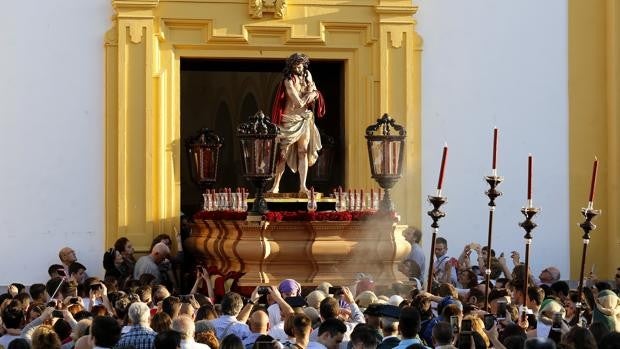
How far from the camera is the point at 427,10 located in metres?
18.3

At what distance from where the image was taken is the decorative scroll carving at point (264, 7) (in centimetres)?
1789

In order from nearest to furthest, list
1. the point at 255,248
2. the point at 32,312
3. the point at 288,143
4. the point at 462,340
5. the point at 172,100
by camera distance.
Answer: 1. the point at 462,340
2. the point at 32,312
3. the point at 255,248
4. the point at 288,143
5. the point at 172,100

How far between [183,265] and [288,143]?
1.92 m

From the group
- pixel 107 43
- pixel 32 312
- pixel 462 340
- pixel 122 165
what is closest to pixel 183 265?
pixel 122 165

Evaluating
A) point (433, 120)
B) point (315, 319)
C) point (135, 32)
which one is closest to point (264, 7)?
point (135, 32)

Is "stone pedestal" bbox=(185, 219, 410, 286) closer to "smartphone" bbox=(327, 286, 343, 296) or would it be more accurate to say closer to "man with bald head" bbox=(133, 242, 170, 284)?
"smartphone" bbox=(327, 286, 343, 296)

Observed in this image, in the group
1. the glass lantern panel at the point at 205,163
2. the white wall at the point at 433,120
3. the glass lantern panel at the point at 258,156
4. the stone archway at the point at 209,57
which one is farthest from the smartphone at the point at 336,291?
the glass lantern panel at the point at 205,163

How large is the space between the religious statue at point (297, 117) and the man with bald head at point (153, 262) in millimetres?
1418

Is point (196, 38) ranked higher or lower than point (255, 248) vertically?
higher

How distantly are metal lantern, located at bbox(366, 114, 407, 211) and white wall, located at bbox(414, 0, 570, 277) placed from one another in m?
1.87

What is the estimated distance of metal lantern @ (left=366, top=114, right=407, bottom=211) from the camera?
16234mm

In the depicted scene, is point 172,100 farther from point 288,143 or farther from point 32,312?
point 32,312

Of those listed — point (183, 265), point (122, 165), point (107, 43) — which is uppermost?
point (107, 43)

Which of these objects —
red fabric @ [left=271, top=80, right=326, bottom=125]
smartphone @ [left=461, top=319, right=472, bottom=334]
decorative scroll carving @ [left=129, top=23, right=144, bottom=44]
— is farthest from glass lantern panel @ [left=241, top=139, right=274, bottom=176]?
smartphone @ [left=461, top=319, right=472, bottom=334]
